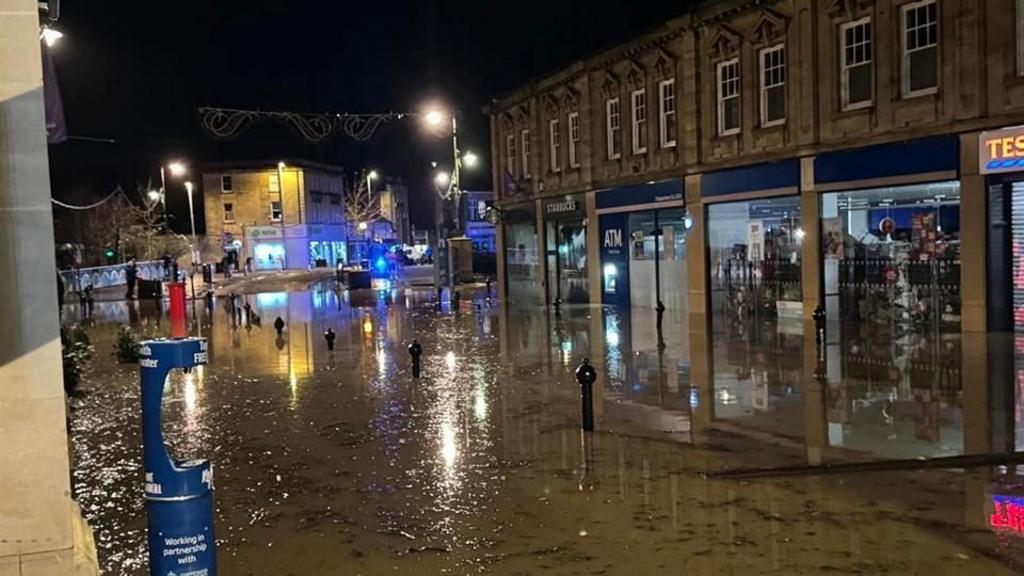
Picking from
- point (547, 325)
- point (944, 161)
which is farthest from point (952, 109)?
point (547, 325)

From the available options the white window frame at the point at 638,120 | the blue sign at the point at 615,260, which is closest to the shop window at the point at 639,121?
the white window frame at the point at 638,120

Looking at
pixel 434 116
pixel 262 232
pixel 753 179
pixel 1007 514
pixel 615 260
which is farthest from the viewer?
pixel 262 232

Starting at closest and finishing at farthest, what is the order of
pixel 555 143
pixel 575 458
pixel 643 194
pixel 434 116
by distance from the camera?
1. pixel 575 458
2. pixel 643 194
3. pixel 434 116
4. pixel 555 143

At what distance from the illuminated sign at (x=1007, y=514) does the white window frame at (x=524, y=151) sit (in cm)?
2800

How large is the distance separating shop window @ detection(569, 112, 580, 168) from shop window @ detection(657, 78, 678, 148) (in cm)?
475

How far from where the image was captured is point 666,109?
26.3 m

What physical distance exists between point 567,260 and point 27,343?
27.6 metres

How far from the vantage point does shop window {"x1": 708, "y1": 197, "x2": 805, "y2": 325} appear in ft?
74.4

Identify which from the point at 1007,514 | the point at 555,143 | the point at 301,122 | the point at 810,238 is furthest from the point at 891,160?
the point at 555,143

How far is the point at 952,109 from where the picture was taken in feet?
57.9

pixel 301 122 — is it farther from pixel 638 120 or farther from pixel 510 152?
Result: pixel 510 152

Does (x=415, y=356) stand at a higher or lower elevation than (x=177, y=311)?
lower

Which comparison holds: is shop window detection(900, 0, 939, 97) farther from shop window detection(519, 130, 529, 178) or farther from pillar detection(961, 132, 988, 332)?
shop window detection(519, 130, 529, 178)

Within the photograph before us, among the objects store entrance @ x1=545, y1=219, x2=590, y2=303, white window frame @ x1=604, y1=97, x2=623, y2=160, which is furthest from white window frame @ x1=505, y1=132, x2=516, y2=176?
white window frame @ x1=604, y1=97, x2=623, y2=160
